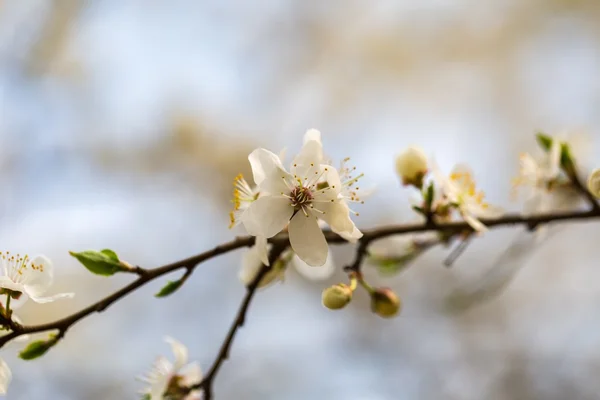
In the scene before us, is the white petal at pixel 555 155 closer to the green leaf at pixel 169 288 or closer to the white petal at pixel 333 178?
the white petal at pixel 333 178

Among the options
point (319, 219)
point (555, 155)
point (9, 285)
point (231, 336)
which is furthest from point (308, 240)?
point (555, 155)

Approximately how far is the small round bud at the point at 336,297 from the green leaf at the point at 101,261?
0.67 feet

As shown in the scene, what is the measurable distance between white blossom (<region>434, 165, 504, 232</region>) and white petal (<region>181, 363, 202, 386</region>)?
390mm

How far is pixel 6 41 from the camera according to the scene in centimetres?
222

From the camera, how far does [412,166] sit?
0.75 meters

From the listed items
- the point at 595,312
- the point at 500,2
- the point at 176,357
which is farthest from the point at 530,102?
the point at 176,357

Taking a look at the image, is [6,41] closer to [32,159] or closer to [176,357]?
[32,159]

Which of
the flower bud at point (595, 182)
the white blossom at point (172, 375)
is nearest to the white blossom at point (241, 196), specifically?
the white blossom at point (172, 375)

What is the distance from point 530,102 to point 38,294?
237cm

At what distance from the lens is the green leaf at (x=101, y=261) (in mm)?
581

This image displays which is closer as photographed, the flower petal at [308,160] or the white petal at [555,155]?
the flower petal at [308,160]

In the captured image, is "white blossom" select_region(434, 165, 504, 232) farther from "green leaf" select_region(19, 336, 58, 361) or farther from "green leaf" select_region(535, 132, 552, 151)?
"green leaf" select_region(19, 336, 58, 361)

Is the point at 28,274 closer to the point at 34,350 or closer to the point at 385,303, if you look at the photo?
the point at 34,350

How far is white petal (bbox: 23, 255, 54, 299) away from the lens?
60 centimetres
